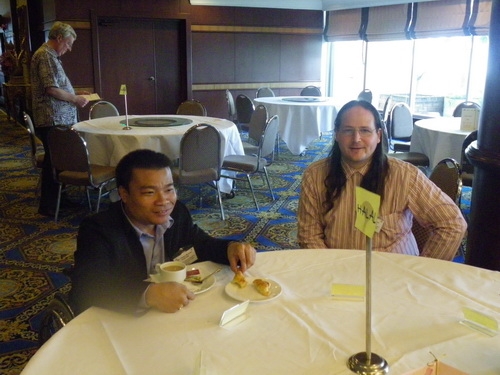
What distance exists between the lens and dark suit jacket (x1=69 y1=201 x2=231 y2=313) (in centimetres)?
141

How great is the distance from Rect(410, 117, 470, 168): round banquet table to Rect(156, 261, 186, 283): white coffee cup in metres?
3.59

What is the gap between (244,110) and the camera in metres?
7.77

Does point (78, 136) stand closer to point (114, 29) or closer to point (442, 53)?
point (114, 29)

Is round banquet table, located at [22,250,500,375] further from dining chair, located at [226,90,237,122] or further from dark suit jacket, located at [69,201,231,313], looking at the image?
dining chair, located at [226,90,237,122]

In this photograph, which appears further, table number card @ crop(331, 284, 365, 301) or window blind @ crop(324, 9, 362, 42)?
window blind @ crop(324, 9, 362, 42)

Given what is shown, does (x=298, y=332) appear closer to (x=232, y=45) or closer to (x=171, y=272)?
(x=171, y=272)

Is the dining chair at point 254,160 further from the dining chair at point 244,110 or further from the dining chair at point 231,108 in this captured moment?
the dining chair at point 231,108

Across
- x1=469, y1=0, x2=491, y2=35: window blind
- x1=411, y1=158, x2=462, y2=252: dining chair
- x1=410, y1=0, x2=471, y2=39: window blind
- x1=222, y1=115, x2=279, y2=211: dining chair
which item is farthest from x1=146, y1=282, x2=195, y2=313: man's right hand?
x1=410, y1=0, x2=471, y2=39: window blind

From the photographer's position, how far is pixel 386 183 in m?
2.06

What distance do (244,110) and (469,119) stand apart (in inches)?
147

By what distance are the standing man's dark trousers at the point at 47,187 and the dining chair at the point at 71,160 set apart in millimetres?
290

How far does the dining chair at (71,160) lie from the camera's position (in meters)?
4.12

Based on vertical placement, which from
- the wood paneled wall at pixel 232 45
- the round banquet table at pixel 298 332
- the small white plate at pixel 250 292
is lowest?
the round banquet table at pixel 298 332

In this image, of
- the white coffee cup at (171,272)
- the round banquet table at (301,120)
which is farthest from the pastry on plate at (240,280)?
the round banquet table at (301,120)
